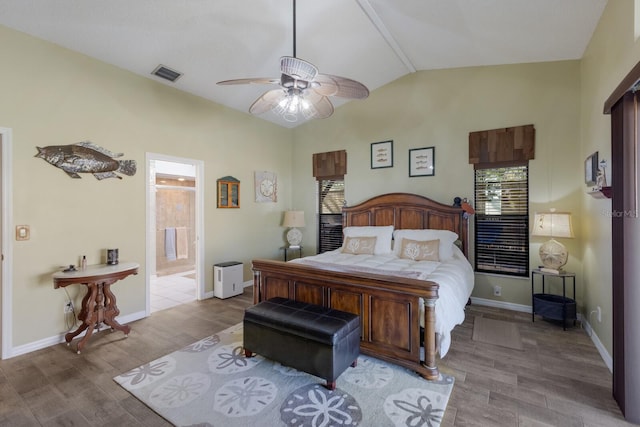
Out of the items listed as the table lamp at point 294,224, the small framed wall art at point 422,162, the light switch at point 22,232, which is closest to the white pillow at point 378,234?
the small framed wall art at point 422,162

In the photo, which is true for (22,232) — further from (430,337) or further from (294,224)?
(430,337)

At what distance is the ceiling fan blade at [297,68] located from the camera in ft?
6.82

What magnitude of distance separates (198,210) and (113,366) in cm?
237

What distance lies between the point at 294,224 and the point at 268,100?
10.3 ft

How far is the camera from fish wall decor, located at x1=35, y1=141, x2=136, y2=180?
9.94 feet

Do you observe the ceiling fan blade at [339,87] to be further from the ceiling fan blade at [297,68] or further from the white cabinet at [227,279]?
the white cabinet at [227,279]

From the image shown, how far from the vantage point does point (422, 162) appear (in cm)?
458

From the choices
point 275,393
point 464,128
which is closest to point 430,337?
point 275,393

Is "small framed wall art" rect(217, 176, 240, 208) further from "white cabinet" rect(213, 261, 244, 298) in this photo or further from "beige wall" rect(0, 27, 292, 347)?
"white cabinet" rect(213, 261, 244, 298)

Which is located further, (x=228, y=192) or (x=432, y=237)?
(x=228, y=192)

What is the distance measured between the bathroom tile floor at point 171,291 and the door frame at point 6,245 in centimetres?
143

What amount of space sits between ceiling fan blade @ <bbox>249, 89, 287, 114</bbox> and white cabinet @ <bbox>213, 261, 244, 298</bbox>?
268cm

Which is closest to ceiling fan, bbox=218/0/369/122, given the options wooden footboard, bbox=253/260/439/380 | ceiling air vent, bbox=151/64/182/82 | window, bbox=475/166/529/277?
wooden footboard, bbox=253/260/439/380

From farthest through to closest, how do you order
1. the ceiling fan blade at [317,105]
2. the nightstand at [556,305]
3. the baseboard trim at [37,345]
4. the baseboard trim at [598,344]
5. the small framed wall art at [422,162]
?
the small framed wall art at [422,162], the nightstand at [556,305], the baseboard trim at [37,345], the ceiling fan blade at [317,105], the baseboard trim at [598,344]
